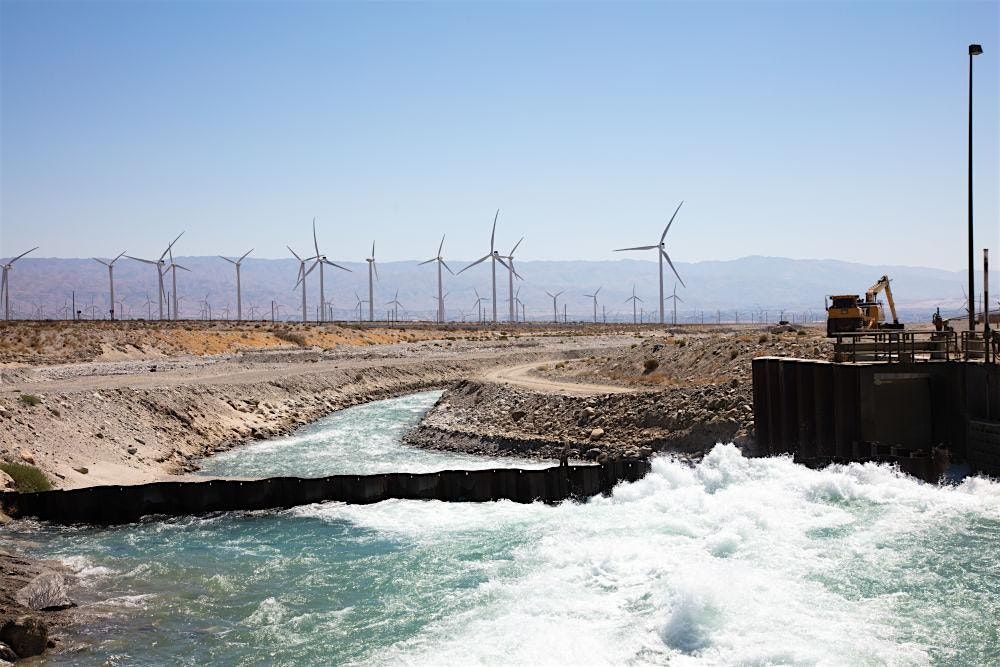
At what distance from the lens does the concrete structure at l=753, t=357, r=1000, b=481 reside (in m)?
28.9

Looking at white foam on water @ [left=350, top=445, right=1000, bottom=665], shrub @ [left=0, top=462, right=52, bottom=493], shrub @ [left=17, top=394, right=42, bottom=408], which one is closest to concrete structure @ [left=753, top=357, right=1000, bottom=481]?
white foam on water @ [left=350, top=445, right=1000, bottom=665]

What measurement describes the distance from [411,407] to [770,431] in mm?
29286

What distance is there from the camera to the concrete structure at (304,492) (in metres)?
28.9

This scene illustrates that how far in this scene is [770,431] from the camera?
1326 inches

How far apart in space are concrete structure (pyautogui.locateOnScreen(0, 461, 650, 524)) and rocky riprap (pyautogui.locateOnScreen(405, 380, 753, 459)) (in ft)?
17.0

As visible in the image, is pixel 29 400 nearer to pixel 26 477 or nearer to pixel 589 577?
pixel 26 477

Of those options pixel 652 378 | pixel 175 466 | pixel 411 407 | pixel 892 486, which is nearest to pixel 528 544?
pixel 892 486

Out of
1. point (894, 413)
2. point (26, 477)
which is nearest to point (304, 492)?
point (26, 477)

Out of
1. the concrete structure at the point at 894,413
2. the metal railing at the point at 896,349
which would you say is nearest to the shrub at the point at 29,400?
the concrete structure at the point at 894,413

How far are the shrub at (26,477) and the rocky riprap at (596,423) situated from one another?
16726 millimetres

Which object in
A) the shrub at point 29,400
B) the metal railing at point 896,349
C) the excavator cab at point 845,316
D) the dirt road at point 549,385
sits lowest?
the dirt road at point 549,385

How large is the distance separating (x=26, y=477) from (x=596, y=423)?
69.8 ft

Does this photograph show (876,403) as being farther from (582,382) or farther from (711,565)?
(582,382)

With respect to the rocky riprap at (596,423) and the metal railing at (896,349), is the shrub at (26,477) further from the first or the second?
the metal railing at (896,349)
